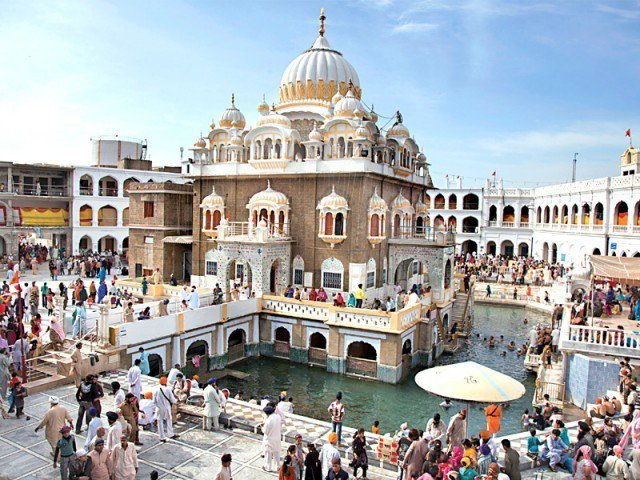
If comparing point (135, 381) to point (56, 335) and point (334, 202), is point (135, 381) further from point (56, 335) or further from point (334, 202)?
point (334, 202)

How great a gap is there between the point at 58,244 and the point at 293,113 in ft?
82.4

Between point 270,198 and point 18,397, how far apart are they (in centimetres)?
1475

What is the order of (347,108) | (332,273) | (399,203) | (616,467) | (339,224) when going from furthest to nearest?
(399,203) → (347,108) → (332,273) → (339,224) → (616,467)

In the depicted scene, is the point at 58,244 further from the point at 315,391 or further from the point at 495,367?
the point at 495,367

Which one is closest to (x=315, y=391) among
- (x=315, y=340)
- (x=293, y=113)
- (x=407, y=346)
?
(x=315, y=340)

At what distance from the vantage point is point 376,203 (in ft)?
77.5

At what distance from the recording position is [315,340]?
859 inches

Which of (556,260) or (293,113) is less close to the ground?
(293,113)

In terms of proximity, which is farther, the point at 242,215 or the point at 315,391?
the point at 242,215

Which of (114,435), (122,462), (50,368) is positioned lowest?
(50,368)

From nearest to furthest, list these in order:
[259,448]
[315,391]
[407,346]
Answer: [259,448], [315,391], [407,346]

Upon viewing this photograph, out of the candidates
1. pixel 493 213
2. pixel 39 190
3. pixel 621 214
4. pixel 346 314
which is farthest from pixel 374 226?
pixel 493 213

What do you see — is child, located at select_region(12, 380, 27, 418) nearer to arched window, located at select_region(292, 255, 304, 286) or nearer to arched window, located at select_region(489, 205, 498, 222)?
arched window, located at select_region(292, 255, 304, 286)

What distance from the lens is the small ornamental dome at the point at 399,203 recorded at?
85.9 feet
